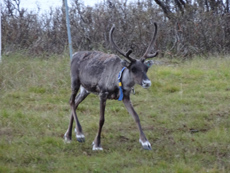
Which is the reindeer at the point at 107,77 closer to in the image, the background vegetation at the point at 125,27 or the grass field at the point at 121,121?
the grass field at the point at 121,121

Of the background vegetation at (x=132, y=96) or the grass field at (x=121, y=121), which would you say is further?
the background vegetation at (x=132, y=96)

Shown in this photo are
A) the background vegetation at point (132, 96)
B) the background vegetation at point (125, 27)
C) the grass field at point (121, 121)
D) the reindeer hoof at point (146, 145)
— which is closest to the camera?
the grass field at point (121, 121)

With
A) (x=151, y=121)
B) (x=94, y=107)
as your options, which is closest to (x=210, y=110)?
(x=151, y=121)

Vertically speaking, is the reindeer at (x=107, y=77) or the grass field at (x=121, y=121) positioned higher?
the reindeer at (x=107, y=77)

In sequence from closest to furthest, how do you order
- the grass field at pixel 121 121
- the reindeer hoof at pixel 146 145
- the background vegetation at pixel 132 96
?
the grass field at pixel 121 121 < the background vegetation at pixel 132 96 < the reindeer hoof at pixel 146 145

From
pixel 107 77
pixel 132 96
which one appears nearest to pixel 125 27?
pixel 132 96

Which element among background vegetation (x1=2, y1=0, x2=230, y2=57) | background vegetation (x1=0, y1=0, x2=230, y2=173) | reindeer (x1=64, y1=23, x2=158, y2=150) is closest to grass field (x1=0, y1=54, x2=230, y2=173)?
background vegetation (x1=0, y1=0, x2=230, y2=173)

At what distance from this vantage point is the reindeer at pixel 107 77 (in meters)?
6.14

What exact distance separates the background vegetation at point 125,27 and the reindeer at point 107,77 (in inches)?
236

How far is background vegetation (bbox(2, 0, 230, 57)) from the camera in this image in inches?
528

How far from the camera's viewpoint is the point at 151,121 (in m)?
7.80

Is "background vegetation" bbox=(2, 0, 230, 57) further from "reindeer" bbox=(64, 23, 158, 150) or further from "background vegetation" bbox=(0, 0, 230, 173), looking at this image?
"reindeer" bbox=(64, 23, 158, 150)

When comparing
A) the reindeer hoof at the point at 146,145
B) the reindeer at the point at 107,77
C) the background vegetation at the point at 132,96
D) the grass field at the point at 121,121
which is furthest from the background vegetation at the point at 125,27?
the reindeer hoof at the point at 146,145

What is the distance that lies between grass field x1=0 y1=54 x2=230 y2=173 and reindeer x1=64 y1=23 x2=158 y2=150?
1.12ft
